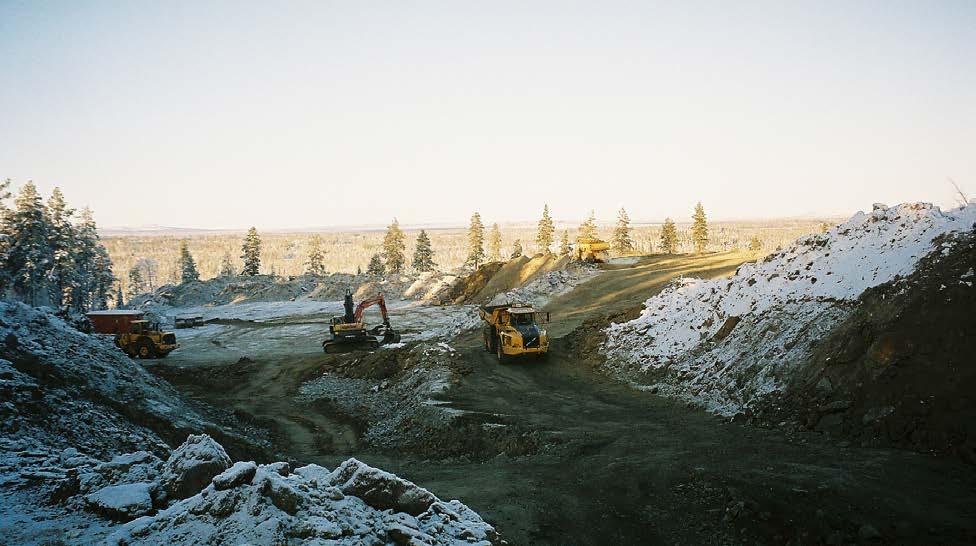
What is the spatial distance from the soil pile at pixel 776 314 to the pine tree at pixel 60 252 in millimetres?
63344

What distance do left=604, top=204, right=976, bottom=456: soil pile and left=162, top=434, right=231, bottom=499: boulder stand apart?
14.1m

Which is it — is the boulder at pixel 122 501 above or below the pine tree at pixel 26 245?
below

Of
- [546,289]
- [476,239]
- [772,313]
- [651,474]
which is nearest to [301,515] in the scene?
[651,474]

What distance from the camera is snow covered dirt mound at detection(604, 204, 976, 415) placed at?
53.5ft

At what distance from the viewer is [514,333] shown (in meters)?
25.4

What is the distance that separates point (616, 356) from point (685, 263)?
40.1 meters

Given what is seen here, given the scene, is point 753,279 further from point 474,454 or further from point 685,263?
point 685,263

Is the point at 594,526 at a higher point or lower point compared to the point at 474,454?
higher

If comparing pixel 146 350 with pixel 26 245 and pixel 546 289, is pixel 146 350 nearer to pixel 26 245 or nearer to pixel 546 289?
pixel 26 245

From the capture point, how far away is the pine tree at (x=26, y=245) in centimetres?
5464

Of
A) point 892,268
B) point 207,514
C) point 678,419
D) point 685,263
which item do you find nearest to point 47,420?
point 207,514

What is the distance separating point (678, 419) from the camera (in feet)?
53.2

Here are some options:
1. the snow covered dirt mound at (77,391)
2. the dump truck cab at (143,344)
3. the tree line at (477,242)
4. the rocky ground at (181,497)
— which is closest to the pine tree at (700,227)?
the tree line at (477,242)

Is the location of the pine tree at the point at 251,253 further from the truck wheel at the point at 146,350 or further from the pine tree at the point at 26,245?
the truck wheel at the point at 146,350
